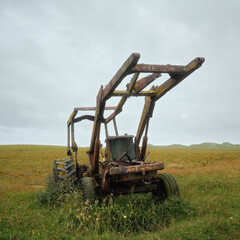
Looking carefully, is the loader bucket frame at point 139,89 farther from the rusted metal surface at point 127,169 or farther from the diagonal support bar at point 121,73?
the rusted metal surface at point 127,169

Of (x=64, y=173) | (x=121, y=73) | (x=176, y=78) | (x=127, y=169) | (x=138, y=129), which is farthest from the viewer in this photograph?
(x=64, y=173)

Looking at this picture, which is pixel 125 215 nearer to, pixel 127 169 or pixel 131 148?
pixel 127 169

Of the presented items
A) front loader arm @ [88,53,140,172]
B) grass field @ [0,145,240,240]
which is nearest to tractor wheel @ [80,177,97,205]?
grass field @ [0,145,240,240]

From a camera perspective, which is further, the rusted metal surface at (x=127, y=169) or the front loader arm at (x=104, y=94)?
the rusted metal surface at (x=127, y=169)

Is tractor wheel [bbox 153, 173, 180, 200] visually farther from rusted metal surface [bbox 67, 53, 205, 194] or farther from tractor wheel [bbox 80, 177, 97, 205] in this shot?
tractor wheel [bbox 80, 177, 97, 205]

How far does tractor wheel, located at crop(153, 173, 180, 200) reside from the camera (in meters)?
5.72

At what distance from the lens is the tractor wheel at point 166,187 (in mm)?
5719

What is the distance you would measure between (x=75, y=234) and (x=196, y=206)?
10.2 ft

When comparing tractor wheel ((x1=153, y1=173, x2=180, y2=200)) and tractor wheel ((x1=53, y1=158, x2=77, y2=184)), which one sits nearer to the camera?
tractor wheel ((x1=153, y1=173, x2=180, y2=200))

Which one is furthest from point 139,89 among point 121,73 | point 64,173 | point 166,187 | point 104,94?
point 64,173

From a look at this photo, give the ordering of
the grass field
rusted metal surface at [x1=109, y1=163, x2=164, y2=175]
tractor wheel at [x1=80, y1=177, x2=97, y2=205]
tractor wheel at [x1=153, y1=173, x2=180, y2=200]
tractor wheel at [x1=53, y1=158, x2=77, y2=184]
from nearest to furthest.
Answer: the grass field, rusted metal surface at [x1=109, y1=163, x2=164, y2=175], tractor wheel at [x1=80, y1=177, x2=97, y2=205], tractor wheel at [x1=153, y1=173, x2=180, y2=200], tractor wheel at [x1=53, y1=158, x2=77, y2=184]

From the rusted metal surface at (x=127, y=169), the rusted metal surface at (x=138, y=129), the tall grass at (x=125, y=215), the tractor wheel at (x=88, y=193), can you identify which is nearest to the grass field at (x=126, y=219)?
the tall grass at (x=125, y=215)

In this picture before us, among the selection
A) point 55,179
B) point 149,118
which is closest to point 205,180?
point 149,118

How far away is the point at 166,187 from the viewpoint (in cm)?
575
